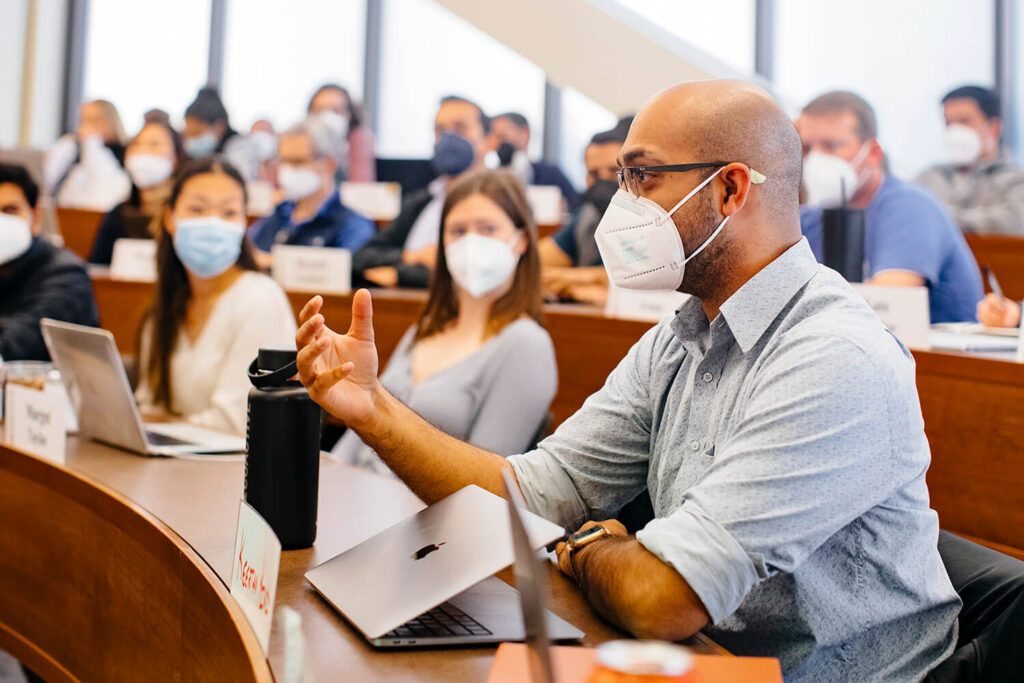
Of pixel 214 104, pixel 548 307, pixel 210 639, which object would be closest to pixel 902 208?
pixel 548 307

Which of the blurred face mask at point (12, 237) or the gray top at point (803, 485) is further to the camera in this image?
the blurred face mask at point (12, 237)

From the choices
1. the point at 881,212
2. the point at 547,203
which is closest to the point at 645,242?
the point at 881,212

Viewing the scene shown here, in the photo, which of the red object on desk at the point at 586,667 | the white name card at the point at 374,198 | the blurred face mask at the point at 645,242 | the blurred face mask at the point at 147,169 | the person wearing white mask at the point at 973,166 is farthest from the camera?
the white name card at the point at 374,198

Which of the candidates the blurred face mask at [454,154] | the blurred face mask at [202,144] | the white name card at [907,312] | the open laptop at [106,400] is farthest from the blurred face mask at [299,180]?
the white name card at [907,312]

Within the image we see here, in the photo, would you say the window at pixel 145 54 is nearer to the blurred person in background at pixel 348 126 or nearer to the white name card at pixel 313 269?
the blurred person in background at pixel 348 126

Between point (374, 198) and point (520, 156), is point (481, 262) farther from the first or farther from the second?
point (374, 198)

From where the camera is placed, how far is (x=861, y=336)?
1.06m

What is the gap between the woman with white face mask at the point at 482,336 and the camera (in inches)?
86.5

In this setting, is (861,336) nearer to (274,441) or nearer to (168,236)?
(274,441)

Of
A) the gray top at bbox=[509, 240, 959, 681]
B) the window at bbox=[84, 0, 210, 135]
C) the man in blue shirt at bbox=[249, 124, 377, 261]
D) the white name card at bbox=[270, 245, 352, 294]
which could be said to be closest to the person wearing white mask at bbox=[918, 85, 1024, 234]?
the man in blue shirt at bbox=[249, 124, 377, 261]

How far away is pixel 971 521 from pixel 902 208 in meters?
1.23

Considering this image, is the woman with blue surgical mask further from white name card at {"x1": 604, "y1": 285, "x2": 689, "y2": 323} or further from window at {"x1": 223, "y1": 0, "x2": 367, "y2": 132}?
window at {"x1": 223, "y1": 0, "x2": 367, "y2": 132}

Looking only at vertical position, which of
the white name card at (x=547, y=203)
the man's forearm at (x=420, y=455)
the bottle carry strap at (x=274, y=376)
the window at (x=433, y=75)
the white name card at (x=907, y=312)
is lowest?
the man's forearm at (x=420, y=455)

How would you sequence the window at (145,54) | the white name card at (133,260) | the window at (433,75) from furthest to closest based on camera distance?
the window at (145,54) < the window at (433,75) < the white name card at (133,260)
